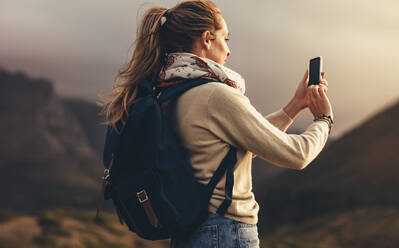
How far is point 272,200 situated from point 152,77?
78319mm

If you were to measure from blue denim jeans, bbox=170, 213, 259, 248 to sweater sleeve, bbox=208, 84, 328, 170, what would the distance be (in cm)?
39

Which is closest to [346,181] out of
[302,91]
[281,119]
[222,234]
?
[281,119]

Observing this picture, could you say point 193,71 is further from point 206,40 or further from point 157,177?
point 157,177

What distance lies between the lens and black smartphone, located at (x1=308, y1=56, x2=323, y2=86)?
116 inches

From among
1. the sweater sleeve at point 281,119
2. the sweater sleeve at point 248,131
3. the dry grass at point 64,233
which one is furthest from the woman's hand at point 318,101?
the dry grass at point 64,233

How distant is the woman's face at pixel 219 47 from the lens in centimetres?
275

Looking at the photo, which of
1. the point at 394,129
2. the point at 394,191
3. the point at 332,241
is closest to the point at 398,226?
the point at 332,241

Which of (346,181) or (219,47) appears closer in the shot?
(219,47)

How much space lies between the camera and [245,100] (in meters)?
2.41

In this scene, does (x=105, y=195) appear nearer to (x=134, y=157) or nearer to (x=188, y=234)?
(x=134, y=157)

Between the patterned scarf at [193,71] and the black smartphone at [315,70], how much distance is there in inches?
23.2

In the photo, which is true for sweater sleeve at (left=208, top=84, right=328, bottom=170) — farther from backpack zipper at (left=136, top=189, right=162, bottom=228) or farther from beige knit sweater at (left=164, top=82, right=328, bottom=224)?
backpack zipper at (left=136, top=189, right=162, bottom=228)

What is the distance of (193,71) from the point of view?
2504 mm

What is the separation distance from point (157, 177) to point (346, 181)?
220 ft
